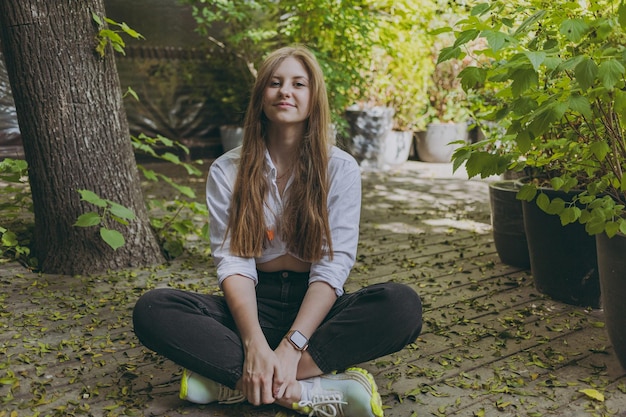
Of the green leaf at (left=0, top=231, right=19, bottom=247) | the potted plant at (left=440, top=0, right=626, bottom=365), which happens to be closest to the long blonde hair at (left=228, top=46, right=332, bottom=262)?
the potted plant at (left=440, top=0, right=626, bottom=365)

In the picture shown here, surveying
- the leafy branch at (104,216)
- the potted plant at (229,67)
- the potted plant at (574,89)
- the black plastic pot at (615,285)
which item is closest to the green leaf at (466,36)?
the potted plant at (574,89)

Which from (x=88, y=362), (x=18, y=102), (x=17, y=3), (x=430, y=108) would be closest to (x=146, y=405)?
(x=88, y=362)

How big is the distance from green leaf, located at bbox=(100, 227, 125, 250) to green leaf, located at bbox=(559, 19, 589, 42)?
7.10ft

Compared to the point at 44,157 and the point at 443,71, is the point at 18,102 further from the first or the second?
the point at 443,71

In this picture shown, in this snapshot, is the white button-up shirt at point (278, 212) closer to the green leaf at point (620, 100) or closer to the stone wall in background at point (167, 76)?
the green leaf at point (620, 100)

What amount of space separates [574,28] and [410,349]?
1282 millimetres

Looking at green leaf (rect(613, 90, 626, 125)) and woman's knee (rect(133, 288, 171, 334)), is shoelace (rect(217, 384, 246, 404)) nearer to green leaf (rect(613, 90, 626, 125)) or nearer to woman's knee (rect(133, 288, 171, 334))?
woman's knee (rect(133, 288, 171, 334))

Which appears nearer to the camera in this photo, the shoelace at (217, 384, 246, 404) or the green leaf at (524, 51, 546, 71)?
the green leaf at (524, 51, 546, 71)

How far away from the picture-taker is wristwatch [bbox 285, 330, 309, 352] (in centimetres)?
197

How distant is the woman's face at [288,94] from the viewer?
2193mm

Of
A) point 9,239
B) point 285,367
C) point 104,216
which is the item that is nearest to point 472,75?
point 285,367

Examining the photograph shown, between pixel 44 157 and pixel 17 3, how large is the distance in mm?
720

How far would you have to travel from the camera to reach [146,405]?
6.66 feet

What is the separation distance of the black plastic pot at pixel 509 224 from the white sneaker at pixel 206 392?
6.34 feet
